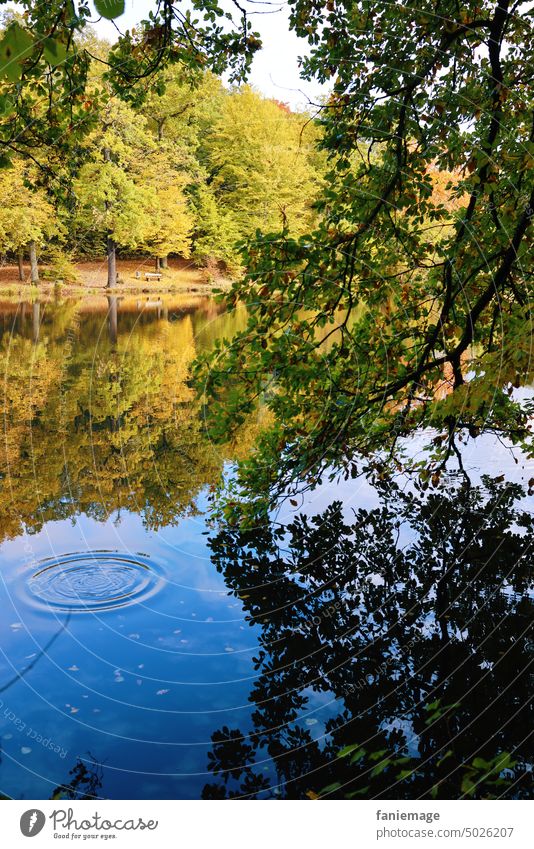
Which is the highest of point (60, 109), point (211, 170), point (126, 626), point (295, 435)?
point (211, 170)

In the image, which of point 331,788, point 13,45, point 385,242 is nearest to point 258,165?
point 385,242

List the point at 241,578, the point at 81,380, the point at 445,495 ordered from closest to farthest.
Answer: the point at 241,578, the point at 445,495, the point at 81,380

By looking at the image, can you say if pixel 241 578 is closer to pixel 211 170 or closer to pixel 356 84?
pixel 356 84

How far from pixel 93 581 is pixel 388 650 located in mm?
3700

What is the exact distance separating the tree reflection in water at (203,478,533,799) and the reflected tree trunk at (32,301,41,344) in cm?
2181

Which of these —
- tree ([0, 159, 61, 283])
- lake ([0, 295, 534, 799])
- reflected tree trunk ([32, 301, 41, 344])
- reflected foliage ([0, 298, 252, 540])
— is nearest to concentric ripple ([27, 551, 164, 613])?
lake ([0, 295, 534, 799])

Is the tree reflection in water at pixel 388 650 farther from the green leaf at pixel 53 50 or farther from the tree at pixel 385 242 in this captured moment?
the green leaf at pixel 53 50

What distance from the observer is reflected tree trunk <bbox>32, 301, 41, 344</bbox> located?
100 ft

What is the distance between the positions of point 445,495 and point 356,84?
20.5 ft

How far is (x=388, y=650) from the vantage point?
7395mm

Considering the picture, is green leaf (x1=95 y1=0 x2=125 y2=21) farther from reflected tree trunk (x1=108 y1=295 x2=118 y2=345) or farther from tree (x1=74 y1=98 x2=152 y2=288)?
reflected tree trunk (x1=108 y1=295 x2=118 y2=345)
